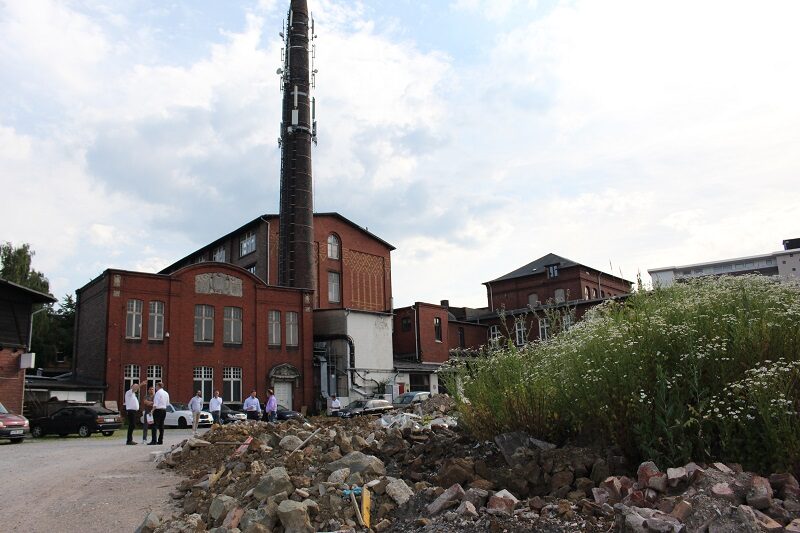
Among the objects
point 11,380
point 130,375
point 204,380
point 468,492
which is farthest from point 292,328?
point 468,492

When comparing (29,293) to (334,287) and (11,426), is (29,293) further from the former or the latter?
(334,287)

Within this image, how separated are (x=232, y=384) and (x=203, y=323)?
4075 mm

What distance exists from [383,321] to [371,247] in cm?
1077

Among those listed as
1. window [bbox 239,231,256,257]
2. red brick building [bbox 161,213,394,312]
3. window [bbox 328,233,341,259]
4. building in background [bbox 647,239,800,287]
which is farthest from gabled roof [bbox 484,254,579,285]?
window [bbox 239,231,256,257]

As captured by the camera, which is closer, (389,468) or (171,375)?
(389,468)

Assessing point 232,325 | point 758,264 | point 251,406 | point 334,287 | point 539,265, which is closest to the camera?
point 251,406

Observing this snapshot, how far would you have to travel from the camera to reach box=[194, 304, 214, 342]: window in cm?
3956

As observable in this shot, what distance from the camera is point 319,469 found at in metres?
9.13

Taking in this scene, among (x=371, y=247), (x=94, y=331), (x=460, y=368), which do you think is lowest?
(x=460, y=368)

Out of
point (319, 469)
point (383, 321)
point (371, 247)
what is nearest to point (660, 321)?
point (319, 469)

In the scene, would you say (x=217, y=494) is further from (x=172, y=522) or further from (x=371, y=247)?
(x=371, y=247)

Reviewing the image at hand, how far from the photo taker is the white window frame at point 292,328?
43.5 meters

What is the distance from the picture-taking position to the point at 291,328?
144ft

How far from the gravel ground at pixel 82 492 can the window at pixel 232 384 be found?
24311mm
